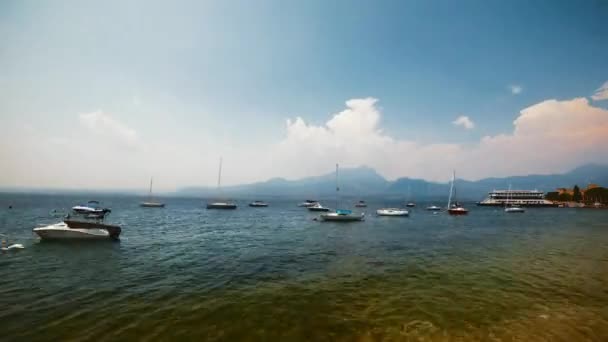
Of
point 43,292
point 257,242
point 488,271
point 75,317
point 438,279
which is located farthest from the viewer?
point 257,242

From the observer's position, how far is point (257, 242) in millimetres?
31188

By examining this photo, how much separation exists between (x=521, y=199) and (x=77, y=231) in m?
204

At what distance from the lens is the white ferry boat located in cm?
14162

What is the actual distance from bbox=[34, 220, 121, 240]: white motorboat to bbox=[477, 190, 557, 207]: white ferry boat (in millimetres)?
188278

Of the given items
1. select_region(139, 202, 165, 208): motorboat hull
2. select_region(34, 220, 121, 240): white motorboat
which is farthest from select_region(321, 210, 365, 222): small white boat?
select_region(139, 202, 165, 208): motorboat hull

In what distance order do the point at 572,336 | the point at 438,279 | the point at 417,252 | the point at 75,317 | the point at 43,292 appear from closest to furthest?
1. the point at 572,336
2. the point at 75,317
3. the point at 43,292
4. the point at 438,279
5. the point at 417,252

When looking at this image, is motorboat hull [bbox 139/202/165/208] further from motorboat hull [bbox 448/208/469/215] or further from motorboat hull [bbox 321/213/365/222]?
motorboat hull [bbox 448/208/469/215]

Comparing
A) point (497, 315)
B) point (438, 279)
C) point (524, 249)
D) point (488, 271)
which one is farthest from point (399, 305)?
point (524, 249)

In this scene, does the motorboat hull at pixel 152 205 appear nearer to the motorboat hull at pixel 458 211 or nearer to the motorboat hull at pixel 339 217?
the motorboat hull at pixel 339 217

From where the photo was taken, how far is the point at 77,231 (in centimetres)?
2802

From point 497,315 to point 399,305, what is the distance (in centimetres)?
456

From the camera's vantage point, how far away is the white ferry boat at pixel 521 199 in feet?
465

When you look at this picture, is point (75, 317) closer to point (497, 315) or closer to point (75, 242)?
point (497, 315)

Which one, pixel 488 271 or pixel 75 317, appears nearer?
pixel 75 317
